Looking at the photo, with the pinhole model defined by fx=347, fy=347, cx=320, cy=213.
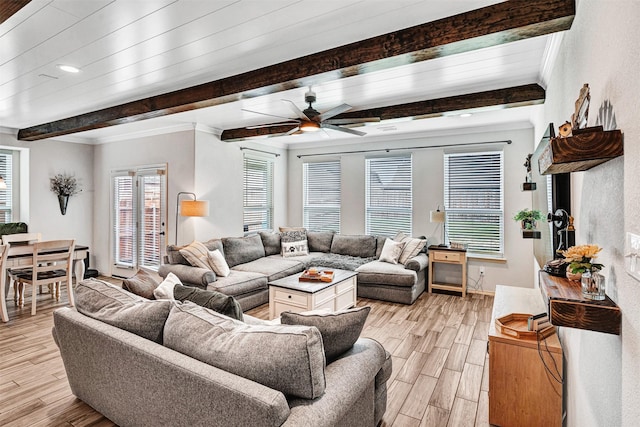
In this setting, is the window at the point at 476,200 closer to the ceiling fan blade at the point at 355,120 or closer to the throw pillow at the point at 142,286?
the ceiling fan blade at the point at 355,120

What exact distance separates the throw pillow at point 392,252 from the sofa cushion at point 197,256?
2.71 metres

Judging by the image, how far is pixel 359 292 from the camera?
5.34 metres

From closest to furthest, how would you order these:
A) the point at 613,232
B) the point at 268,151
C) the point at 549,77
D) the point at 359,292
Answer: the point at 613,232, the point at 549,77, the point at 359,292, the point at 268,151

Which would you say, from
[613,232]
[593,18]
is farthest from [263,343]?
[593,18]

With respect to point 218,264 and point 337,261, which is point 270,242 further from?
point 218,264

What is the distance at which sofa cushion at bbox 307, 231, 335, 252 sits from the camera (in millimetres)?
6664

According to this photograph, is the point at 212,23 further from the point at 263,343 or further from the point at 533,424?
the point at 533,424

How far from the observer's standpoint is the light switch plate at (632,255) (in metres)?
1.03

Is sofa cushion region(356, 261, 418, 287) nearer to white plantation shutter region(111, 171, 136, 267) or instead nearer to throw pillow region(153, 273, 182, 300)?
throw pillow region(153, 273, 182, 300)

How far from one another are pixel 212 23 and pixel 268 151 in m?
4.70

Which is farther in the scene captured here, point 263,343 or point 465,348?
point 465,348

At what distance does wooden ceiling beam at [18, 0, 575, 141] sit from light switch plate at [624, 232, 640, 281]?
4.75ft

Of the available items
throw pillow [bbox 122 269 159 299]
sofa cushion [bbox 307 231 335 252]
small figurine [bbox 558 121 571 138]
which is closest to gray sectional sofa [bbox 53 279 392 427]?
throw pillow [bbox 122 269 159 299]

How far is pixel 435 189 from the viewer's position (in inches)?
234
